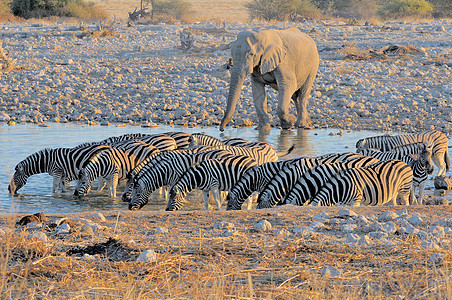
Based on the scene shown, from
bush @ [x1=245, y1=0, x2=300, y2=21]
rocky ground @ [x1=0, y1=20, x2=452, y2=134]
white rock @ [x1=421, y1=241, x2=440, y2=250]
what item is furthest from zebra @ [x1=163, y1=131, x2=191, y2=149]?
bush @ [x1=245, y1=0, x2=300, y2=21]

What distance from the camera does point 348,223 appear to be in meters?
5.94

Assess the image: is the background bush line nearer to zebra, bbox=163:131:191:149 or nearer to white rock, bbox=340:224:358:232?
zebra, bbox=163:131:191:149

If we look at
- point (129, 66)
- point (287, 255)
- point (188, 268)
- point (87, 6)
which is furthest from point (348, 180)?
point (87, 6)

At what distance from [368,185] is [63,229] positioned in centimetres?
381

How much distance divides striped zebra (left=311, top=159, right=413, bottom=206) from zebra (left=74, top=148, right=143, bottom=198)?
3.14m

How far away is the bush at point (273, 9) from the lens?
36.7 m

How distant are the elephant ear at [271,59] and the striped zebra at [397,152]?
4.04 metres

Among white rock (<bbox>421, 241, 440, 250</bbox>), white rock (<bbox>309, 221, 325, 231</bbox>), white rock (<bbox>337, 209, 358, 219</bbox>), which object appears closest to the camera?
white rock (<bbox>421, 241, 440, 250</bbox>)

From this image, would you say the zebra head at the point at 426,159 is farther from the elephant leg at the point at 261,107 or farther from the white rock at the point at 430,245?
the elephant leg at the point at 261,107

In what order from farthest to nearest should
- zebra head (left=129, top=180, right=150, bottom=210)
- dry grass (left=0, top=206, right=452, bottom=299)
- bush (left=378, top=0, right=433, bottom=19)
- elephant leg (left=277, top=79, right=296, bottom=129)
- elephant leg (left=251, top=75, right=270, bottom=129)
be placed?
bush (left=378, top=0, right=433, bottom=19)
elephant leg (left=251, top=75, right=270, bottom=129)
elephant leg (left=277, top=79, right=296, bottom=129)
zebra head (left=129, top=180, right=150, bottom=210)
dry grass (left=0, top=206, right=452, bottom=299)

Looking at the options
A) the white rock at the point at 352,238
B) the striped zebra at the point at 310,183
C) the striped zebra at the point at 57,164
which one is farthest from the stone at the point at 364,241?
the striped zebra at the point at 57,164

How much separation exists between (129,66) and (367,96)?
778cm

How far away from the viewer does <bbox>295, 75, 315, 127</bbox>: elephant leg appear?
594 inches

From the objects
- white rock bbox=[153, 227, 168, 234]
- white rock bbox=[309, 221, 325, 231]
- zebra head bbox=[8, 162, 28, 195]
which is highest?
white rock bbox=[309, 221, 325, 231]
